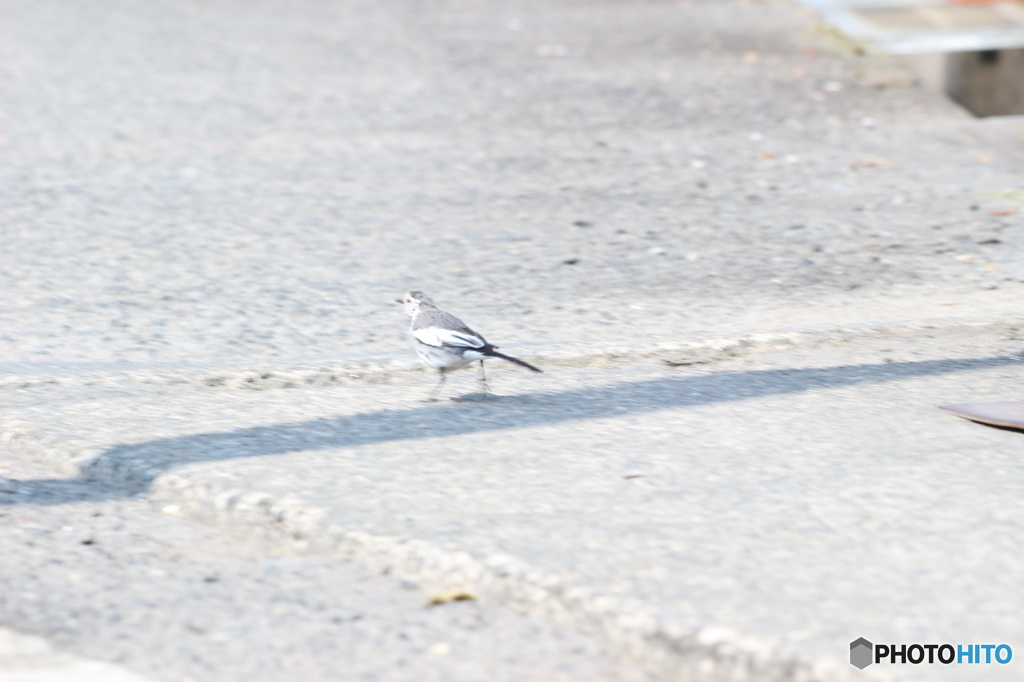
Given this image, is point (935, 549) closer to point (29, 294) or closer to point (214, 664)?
point (214, 664)

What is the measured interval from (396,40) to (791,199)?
252 inches

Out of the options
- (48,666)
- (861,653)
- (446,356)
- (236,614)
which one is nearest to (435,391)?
(446,356)

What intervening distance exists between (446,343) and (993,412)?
2005mm

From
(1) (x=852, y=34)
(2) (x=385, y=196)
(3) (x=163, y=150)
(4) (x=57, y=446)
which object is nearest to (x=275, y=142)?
(3) (x=163, y=150)

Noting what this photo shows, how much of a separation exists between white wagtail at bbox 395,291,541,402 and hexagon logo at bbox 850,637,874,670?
6.18 ft

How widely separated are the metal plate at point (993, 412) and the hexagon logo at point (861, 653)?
1718mm

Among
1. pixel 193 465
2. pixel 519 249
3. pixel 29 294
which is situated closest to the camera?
pixel 193 465

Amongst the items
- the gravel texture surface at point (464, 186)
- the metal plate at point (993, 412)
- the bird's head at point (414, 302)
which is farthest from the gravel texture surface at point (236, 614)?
the metal plate at point (993, 412)

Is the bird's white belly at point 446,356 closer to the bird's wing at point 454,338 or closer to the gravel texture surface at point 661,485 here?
the bird's wing at point 454,338

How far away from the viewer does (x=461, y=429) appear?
15.0 feet

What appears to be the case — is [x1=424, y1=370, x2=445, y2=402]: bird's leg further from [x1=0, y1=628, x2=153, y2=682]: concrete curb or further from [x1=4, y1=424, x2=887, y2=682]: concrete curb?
[x1=0, y1=628, x2=153, y2=682]: concrete curb

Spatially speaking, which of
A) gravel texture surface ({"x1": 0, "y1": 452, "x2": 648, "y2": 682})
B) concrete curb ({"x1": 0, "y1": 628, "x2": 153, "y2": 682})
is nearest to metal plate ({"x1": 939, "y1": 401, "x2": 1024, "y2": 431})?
gravel texture surface ({"x1": 0, "y1": 452, "x2": 648, "y2": 682})

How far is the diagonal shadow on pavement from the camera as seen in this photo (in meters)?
4.18

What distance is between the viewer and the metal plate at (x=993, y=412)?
4.41 m
